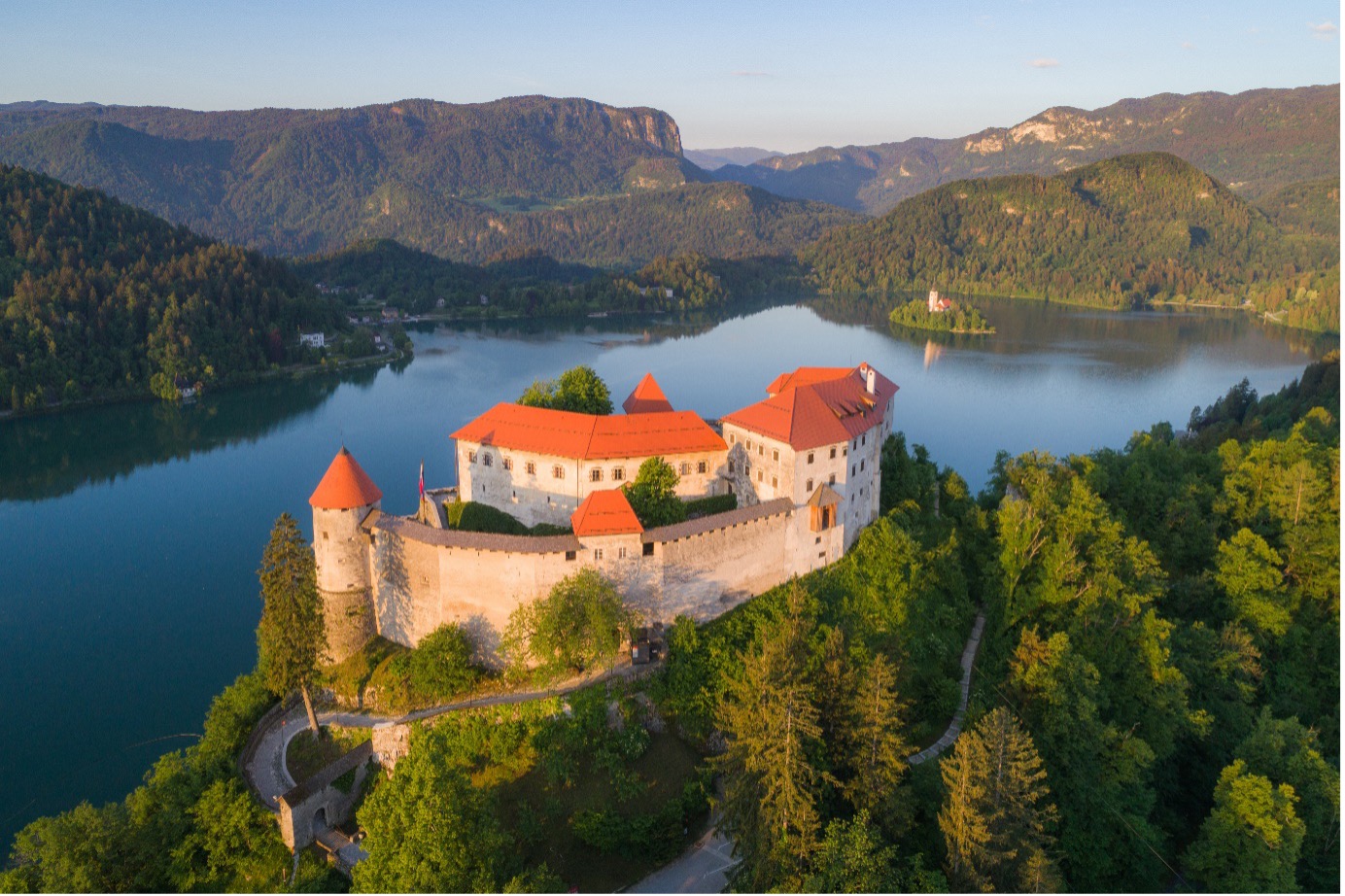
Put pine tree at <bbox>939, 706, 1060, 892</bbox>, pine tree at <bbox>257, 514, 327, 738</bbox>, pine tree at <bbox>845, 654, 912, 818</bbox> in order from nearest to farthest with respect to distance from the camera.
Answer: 1. pine tree at <bbox>939, 706, 1060, 892</bbox>
2. pine tree at <bbox>845, 654, 912, 818</bbox>
3. pine tree at <bbox>257, 514, 327, 738</bbox>

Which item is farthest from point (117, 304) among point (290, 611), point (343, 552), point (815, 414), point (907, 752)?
point (907, 752)

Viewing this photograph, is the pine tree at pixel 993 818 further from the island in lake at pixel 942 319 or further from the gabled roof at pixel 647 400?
the island in lake at pixel 942 319

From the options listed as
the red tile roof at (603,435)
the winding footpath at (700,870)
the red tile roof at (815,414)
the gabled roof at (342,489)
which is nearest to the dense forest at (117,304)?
the gabled roof at (342,489)

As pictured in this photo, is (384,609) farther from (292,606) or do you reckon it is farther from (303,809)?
(303,809)

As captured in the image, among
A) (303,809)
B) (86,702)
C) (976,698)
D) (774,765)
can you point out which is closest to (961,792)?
(774,765)

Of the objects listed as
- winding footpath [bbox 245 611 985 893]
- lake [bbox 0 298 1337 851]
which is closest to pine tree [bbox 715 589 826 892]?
winding footpath [bbox 245 611 985 893]

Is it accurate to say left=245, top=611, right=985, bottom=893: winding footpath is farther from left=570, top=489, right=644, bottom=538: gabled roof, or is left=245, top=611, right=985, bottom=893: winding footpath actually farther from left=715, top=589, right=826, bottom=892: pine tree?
left=570, top=489, right=644, bottom=538: gabled roof
